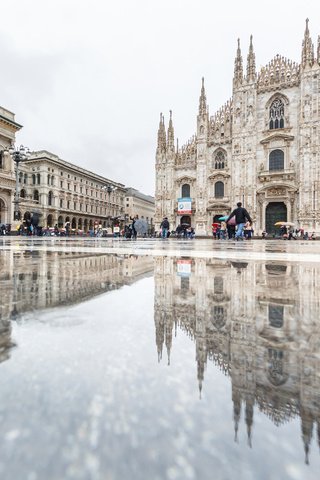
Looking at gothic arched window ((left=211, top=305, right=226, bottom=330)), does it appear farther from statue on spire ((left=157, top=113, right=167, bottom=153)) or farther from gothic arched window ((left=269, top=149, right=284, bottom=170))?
statue on spire ((left=157, top=113, right=167, bottom=153))

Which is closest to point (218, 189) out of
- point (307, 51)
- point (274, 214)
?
point (274, 214)

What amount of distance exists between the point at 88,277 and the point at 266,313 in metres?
1.18

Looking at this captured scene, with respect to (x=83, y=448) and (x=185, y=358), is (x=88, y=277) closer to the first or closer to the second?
(x=185, y=358)

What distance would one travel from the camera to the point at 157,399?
0.47m

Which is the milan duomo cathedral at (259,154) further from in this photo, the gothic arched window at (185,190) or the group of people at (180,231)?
the group of people at (180,231)

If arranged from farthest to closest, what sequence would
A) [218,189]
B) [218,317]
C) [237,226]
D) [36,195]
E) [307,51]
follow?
[36,195] < [218,189] < [307,51] < [237,226] < [218,317]

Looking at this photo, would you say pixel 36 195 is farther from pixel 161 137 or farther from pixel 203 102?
pixel 203 102

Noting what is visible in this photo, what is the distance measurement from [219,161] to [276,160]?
510 centimetres

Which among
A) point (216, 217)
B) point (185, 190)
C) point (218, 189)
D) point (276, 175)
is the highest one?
point (276, 175)

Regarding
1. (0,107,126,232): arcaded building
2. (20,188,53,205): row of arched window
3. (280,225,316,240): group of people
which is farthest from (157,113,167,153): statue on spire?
(20,188,53,205): row of arched window

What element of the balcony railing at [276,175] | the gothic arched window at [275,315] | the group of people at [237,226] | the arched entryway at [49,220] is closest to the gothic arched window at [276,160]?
the balcony railing at [276,175]

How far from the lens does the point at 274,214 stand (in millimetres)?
26594

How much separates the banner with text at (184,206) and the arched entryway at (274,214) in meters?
7.19

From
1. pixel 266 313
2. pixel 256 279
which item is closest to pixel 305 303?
pixel 266 313
